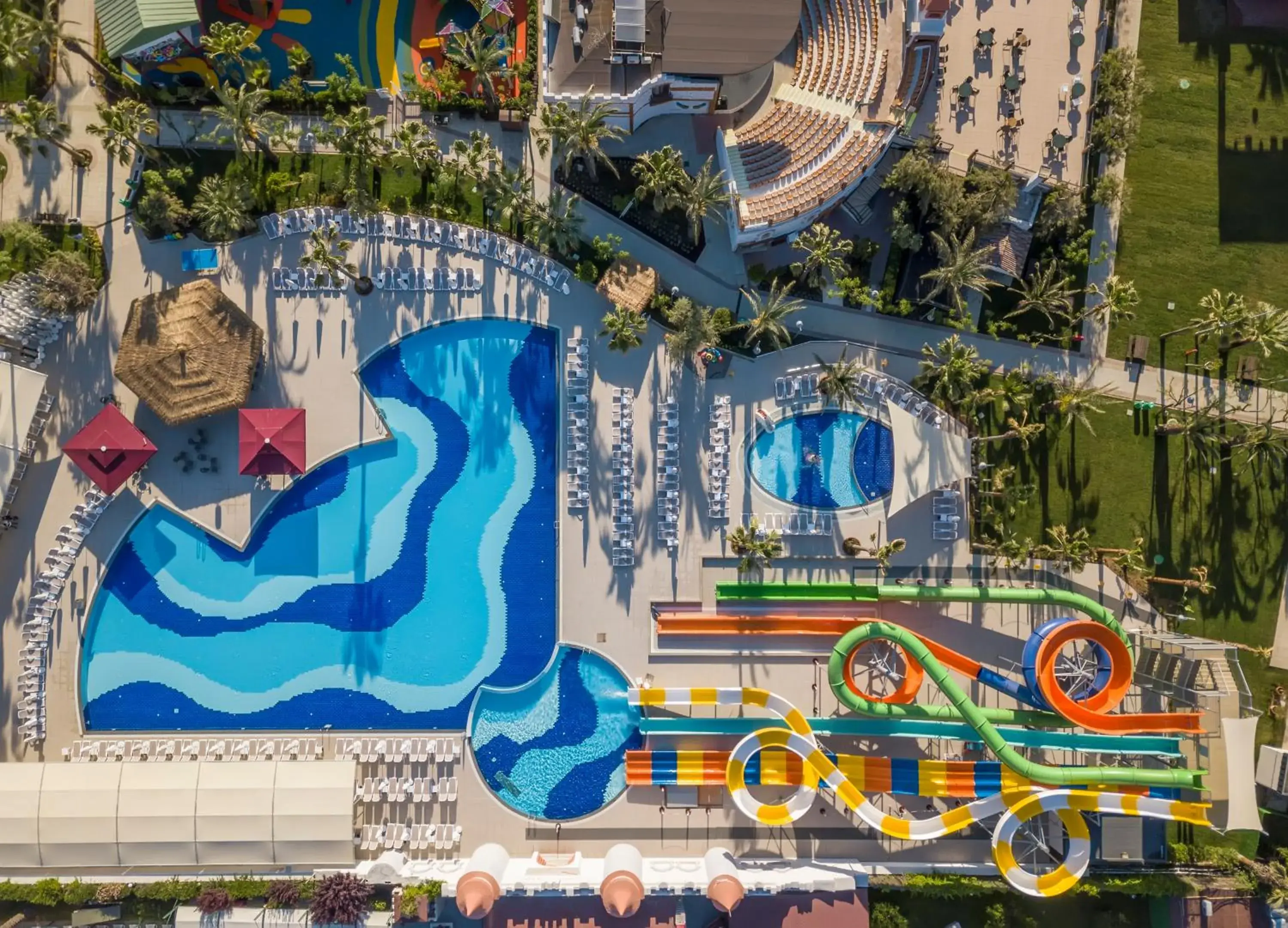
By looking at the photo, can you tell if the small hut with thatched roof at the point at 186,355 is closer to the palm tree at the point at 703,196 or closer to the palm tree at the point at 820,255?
the palm tree at the point at 703,196

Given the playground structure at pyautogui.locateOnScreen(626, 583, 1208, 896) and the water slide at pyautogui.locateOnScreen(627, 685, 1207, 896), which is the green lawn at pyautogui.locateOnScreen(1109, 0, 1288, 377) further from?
the water slide at pyautogui.locateOnScreen(627, 685, 1207, 896)

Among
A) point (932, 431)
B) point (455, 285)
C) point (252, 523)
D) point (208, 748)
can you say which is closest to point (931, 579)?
point (932, 431)

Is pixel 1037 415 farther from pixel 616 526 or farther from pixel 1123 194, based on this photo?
pixel 616 526

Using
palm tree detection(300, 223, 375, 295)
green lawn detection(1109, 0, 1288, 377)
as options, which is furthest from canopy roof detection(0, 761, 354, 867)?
green lawn detection(1109, 0, 1288, 377)

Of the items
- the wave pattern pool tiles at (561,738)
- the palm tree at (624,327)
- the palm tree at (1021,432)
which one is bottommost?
the wave pattern pool tiles at (561,738)

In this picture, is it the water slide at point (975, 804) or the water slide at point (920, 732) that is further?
the water slide at point (920, 732)

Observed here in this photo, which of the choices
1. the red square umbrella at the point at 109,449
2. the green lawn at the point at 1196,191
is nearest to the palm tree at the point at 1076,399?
the green lawn at the point at 1196,191
